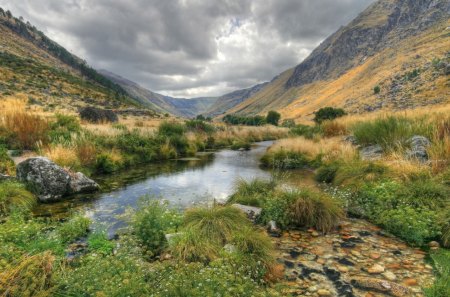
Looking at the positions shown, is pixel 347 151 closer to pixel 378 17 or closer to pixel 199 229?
pixel 199 229

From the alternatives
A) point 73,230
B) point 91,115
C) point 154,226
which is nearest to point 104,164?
point 73,230

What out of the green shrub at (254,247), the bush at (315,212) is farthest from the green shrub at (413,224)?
the green shrub at (254,247)

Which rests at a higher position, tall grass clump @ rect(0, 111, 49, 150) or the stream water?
tall grass clump @ rect(0, 111, 49, 150)

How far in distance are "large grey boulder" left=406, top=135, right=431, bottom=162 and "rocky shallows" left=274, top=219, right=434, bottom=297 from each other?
3.84 metres

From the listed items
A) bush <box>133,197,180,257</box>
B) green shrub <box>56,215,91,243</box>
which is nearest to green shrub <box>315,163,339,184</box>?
bush <box>133,197,180,257</box>

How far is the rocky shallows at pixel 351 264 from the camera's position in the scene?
12.9 ft

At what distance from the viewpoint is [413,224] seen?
217 inches

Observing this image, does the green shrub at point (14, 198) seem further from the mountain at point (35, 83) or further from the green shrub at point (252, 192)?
the mountain at point (35, 83)

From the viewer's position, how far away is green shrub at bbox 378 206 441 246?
17.4ft

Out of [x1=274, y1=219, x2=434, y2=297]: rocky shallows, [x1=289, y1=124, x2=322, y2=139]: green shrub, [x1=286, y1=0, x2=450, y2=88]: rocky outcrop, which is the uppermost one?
[x1=286, y1=0, x2=450, y2=88]: rocky outcrop

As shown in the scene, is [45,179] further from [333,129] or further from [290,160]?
[333,129]

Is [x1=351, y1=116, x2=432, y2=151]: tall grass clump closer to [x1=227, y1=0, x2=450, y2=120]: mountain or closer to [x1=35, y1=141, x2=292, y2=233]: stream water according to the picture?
[x1=35, y1=141, x2=292, y2=233]: stream water

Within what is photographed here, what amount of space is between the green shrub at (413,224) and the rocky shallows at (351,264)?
204mm

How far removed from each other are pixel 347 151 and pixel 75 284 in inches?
449
